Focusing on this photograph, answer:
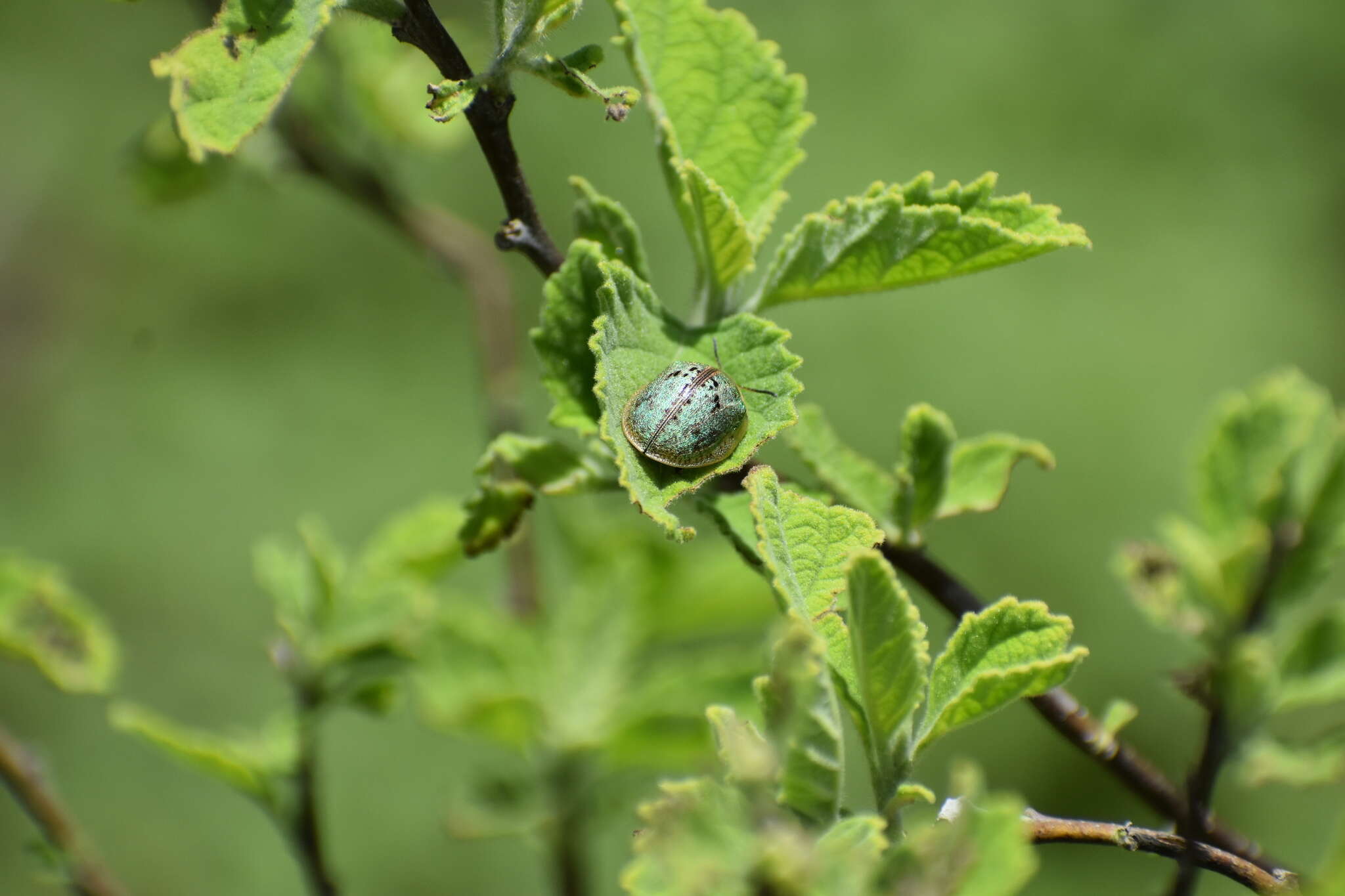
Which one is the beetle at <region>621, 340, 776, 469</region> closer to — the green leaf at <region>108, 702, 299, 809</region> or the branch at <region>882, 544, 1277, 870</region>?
the branch at <region>882, 544, 1277, 870</region>

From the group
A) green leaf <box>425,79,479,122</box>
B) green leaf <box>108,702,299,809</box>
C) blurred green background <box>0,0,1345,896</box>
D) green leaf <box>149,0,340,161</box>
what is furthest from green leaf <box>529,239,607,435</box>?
blurred green background <box>0,0,1345,896</box>

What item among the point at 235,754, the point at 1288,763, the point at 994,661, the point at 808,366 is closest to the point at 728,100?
the point at 994,661

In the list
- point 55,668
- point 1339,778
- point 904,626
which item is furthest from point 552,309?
point 55,668

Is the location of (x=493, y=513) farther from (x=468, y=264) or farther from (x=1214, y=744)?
(x=468, y=264)

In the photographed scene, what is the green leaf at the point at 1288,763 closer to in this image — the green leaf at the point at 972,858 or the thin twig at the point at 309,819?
the green leaf at the point at 972,858

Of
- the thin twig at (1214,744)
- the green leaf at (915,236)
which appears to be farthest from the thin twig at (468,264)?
A: the thin twig at (1214,744)

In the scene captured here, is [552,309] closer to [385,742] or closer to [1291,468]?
[1291,468]
